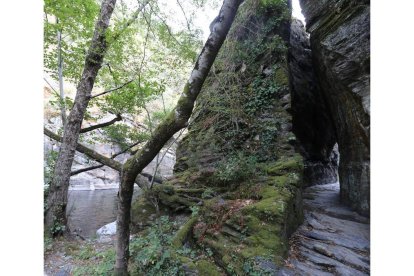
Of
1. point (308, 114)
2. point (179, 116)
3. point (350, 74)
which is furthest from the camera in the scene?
point (308, 114)

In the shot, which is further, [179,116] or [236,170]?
[236,170]

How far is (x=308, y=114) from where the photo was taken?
417 inches

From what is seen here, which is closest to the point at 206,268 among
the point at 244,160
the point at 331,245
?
the point at 331,245

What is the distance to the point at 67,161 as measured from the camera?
598 cm

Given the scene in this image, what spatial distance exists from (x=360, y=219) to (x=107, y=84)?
8266mm

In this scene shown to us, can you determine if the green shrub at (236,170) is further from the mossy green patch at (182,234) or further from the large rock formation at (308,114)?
the large rock formation at (308,114)

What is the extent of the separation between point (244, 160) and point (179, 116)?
3.42 metres

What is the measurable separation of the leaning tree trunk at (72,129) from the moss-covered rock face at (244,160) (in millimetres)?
2402

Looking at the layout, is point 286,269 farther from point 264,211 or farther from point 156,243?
point 156,243

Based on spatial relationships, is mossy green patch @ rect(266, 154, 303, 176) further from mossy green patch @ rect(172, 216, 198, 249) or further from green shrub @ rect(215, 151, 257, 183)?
mossy green patch @ rect(172, 216, 198, 249)

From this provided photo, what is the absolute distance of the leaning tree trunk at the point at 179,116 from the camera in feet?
8.52

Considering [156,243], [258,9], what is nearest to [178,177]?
[156,243]

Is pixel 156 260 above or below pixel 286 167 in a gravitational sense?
below

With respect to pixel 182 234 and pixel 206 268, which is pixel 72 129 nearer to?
pixel 182 234
